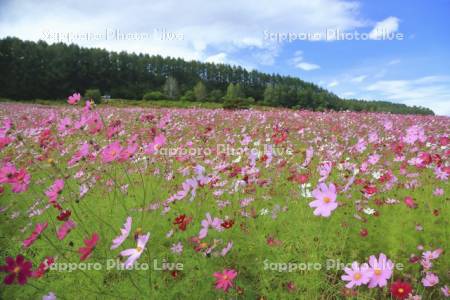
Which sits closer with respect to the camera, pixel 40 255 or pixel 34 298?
pixel 34 298

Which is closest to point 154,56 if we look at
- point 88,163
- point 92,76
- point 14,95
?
point 92,76

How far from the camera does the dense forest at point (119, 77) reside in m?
40.9

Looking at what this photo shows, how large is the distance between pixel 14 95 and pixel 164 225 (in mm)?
43585

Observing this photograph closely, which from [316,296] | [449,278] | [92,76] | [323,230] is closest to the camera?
[316,296]

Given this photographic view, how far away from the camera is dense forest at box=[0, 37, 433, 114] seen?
134ft

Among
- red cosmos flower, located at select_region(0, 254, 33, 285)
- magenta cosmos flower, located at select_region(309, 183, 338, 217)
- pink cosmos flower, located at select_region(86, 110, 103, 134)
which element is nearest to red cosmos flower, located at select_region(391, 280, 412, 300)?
magenta cosmos flower, located at select_region(309, 183, 338, 217)

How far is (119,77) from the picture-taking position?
57156 millimetres

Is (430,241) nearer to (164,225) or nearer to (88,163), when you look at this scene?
(164,225)

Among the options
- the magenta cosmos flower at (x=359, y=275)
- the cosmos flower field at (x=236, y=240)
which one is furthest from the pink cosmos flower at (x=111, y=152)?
the magenta cosmos flower at (x=359, y=275)

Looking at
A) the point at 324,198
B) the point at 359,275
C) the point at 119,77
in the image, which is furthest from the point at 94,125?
the point at 119,77

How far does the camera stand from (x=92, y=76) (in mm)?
52312

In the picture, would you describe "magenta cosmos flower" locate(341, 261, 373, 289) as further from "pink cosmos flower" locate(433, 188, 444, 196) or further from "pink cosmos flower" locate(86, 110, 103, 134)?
"pink cosmos flower" locate(433, 188, 444, 196)

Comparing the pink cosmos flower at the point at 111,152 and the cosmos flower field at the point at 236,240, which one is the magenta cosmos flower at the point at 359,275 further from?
the pink cosmos flower at the point at 111,152

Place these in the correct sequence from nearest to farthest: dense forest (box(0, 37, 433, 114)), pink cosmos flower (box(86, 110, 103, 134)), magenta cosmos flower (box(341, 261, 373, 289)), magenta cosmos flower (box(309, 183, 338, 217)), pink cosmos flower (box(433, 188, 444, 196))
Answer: magenta cosmos flower (box(341, 261, 373, 289)), magenta cosmos flower (box(309, 183, 338, 217)), pink cosmos flower (box(86, 110, 103, 134)), pink cosmos flower (box(433, 188, 444, 196)), dense forest (box(0, 37, 433, 114))
